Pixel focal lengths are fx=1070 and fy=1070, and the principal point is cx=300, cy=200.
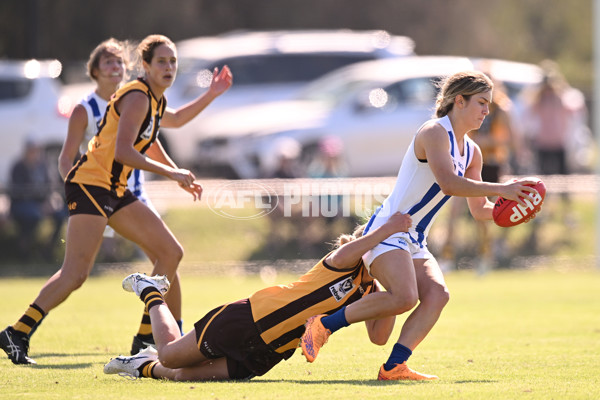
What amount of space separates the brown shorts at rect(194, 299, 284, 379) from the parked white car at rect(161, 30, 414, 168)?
13612 mm

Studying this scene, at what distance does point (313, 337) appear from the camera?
582 centimetres

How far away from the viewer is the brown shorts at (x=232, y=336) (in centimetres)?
584

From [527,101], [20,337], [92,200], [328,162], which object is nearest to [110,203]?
[92,200]

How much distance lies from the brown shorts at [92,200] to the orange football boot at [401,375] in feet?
7.00

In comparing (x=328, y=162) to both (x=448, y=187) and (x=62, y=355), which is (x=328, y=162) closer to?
(x=62, y=355)

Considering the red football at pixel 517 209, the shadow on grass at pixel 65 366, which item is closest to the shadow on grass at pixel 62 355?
the shadow on grass at pixel 65 366

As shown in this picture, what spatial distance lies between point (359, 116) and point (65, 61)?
10.1 m

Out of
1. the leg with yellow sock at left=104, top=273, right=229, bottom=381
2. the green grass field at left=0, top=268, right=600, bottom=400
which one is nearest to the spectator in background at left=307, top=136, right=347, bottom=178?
the green grass field at left=0, top=268, right=600, bottom=400

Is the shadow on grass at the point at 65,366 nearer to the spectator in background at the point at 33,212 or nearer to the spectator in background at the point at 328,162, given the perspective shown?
the spectator in background at the point at 33,212

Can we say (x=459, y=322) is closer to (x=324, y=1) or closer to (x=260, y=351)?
(x=260, y=351)

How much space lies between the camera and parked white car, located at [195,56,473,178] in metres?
18.2

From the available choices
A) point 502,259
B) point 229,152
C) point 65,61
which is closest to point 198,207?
point 229,152

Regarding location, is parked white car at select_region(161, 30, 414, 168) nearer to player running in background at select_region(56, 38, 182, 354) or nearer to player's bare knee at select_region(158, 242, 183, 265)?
player running in background at select_region(56, 38, 182, 354)

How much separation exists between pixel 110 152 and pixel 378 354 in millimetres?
2268
